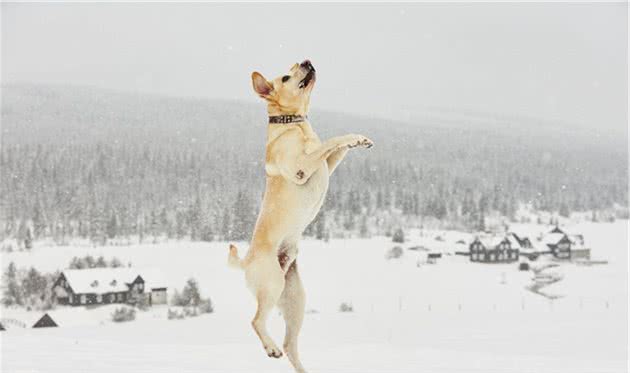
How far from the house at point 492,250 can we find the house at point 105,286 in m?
5.34

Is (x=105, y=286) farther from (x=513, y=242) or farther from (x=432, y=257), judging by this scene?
(x=513, y=242)

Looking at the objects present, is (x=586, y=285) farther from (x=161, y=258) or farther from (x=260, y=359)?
(x=260, y=359)

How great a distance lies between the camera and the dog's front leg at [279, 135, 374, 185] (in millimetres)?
2264

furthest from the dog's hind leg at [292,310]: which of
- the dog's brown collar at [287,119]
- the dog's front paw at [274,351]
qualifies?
the dog's brown collar at [287,119]

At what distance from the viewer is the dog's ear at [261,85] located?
2.39 m

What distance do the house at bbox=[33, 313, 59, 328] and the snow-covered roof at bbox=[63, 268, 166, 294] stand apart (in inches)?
23.2

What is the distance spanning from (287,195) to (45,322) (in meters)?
9.01

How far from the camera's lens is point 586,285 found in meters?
13.0

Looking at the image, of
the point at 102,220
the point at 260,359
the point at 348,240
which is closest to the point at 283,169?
the point at 260,359

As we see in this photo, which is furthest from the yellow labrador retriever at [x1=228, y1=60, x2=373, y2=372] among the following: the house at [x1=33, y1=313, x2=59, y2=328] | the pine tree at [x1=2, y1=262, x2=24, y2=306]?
the pine tree at [x1=2, y1=262, x2=24, y2=306]

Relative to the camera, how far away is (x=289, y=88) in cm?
240

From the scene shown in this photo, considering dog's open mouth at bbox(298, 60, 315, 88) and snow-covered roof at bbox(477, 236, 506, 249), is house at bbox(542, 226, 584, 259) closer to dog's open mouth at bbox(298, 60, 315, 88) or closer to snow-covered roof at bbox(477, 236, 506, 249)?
snow-covered roof at bbox(477, 236, 506, 249)

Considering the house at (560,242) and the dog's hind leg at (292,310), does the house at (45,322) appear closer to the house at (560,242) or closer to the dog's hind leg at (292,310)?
the house at (560,242)

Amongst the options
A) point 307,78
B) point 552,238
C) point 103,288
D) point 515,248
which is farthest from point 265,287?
point 552,238
